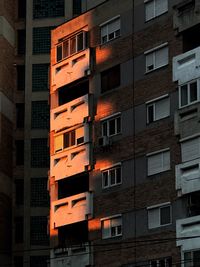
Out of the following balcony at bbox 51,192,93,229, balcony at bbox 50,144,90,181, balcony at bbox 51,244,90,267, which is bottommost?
balcony at bbox 51,244,90,267

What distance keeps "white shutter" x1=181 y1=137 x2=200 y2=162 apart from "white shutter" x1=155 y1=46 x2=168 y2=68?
5073mm

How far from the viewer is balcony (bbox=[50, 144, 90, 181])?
53.9 meters

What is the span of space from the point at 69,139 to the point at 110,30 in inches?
267

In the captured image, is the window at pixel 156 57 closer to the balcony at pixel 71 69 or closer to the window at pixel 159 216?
the balcony at pixel 71 69

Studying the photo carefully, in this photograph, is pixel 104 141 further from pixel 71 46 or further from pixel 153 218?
pixel 71 46

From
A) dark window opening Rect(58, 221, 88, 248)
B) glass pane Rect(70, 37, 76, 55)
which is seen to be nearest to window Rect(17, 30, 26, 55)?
glass pane Rect(70, 37, 76, 55)

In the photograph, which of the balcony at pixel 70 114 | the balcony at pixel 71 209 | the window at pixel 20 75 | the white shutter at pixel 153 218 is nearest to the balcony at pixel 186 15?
the balcony at pixel 70 114

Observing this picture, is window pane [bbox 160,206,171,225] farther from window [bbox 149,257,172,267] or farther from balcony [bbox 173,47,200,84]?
balcony [bbox 173,47,200,84]

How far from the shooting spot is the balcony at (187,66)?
48031 millimetres

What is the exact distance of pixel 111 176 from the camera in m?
52.2

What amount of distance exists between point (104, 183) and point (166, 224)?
18.7ft

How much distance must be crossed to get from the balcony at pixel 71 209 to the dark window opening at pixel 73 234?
719 mm

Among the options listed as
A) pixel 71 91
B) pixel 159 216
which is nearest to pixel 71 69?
pixel 71 91

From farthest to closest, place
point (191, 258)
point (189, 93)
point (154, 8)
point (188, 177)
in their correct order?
point (154, 8)
point (189, 93)
point (188, 177)
point (191, 258)
